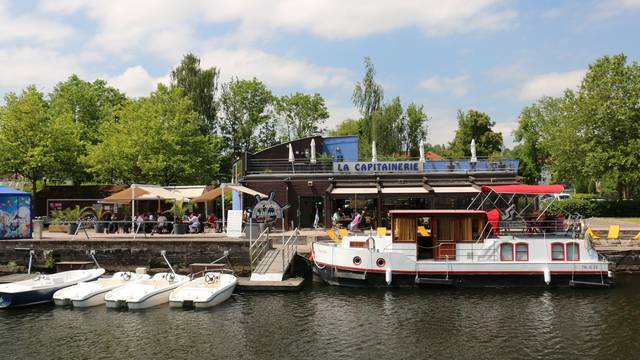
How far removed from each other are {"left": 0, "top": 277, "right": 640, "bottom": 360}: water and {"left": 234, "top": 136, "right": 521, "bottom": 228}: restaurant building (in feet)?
39.5

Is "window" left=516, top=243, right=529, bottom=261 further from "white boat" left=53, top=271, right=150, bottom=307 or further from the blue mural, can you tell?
the blue mural

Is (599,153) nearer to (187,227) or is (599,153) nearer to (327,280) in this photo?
(327,280)

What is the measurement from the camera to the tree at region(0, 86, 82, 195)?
41.3m

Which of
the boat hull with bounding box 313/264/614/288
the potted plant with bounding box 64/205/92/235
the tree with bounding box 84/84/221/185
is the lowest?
the boat hull with bounding box 313/264/614/288

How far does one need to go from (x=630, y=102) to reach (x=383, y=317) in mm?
35312

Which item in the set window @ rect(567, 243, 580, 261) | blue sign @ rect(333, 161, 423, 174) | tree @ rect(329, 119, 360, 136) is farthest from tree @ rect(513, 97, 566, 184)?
window @ rect(567, 243, 580, 261)

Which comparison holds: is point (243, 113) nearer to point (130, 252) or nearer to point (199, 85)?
point (199, 85)

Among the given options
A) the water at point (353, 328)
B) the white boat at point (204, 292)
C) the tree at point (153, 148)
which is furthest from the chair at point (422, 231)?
the tree at point (153, 148)

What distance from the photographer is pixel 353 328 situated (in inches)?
639

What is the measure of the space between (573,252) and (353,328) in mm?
11361

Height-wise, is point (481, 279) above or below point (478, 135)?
below

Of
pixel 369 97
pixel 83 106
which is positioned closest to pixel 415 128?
pixel 369 97

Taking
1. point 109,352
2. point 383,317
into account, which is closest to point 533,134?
point 383,317

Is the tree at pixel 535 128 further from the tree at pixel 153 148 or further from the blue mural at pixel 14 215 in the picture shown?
the blue mural at pixel 14 215
